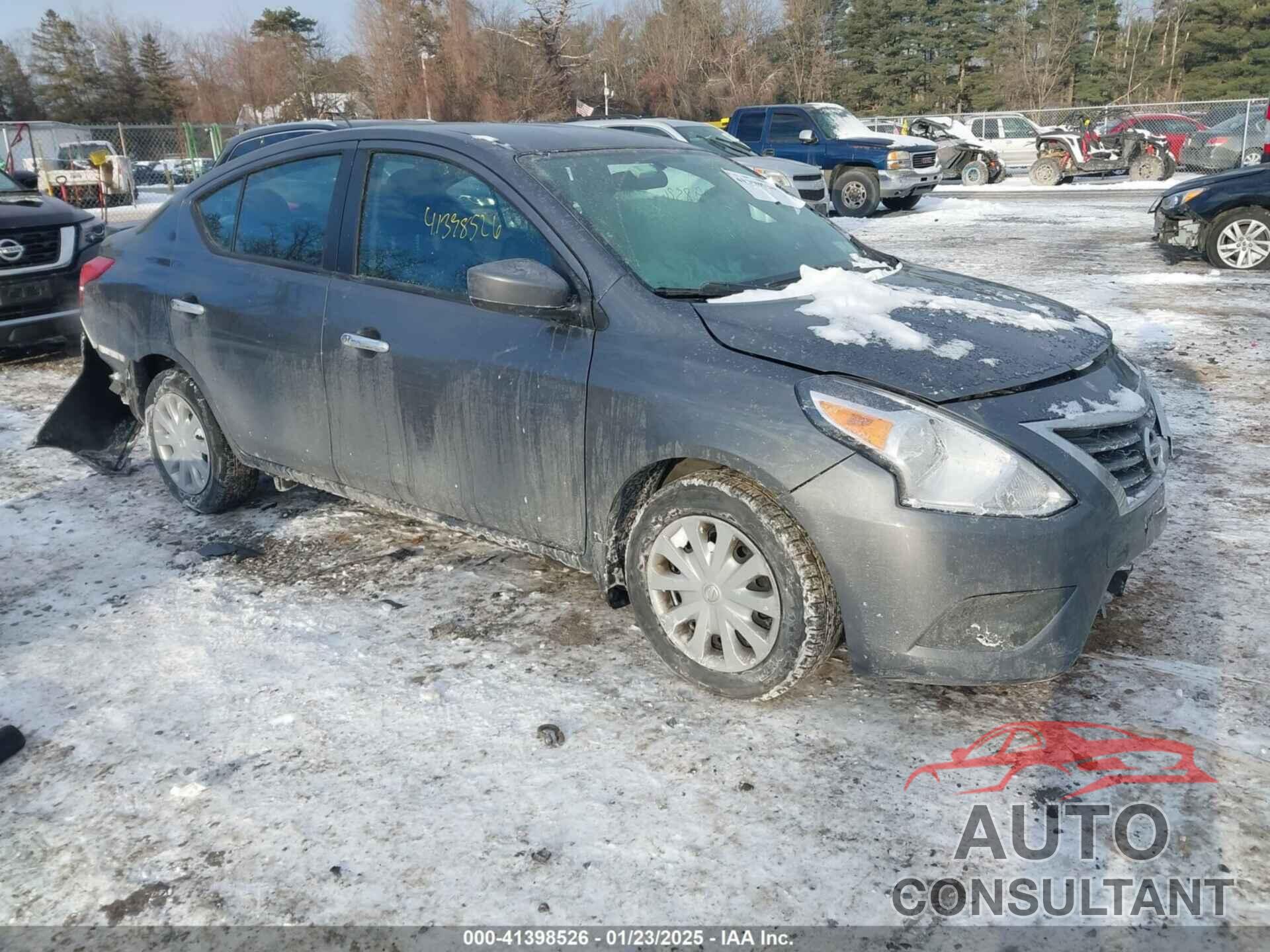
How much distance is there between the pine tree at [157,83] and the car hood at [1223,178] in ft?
197

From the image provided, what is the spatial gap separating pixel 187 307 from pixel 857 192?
Answer: 52.0 feet

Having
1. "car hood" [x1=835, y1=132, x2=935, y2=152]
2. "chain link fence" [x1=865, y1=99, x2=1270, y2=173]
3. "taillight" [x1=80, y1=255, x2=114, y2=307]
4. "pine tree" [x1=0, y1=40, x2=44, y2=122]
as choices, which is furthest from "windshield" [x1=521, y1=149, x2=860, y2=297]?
"pine tree" [x1=0, y1=40, x2=44, y2=122]

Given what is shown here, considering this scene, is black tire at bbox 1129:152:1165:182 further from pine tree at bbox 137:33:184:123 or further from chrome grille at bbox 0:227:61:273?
pine tree at bbox 137:33:184:123

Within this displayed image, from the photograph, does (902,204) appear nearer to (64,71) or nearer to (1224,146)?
(1224,146)

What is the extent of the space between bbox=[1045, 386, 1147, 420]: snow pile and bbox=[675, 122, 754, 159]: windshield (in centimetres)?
1133

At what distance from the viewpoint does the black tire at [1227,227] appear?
10.3 metres

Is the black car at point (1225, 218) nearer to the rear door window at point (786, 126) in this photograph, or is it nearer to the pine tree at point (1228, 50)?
the rear door window at point (786, 126)

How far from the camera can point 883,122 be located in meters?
28.7

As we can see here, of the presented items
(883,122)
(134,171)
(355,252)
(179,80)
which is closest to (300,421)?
(355,252)

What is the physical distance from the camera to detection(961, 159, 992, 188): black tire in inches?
987

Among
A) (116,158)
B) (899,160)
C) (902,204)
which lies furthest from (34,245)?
(116,158)

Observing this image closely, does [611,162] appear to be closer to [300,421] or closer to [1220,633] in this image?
[300,421]

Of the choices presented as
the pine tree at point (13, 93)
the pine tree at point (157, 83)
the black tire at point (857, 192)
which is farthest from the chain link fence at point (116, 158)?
the pine tree at point (13, 93)

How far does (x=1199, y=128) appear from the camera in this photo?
24984 millimetres
